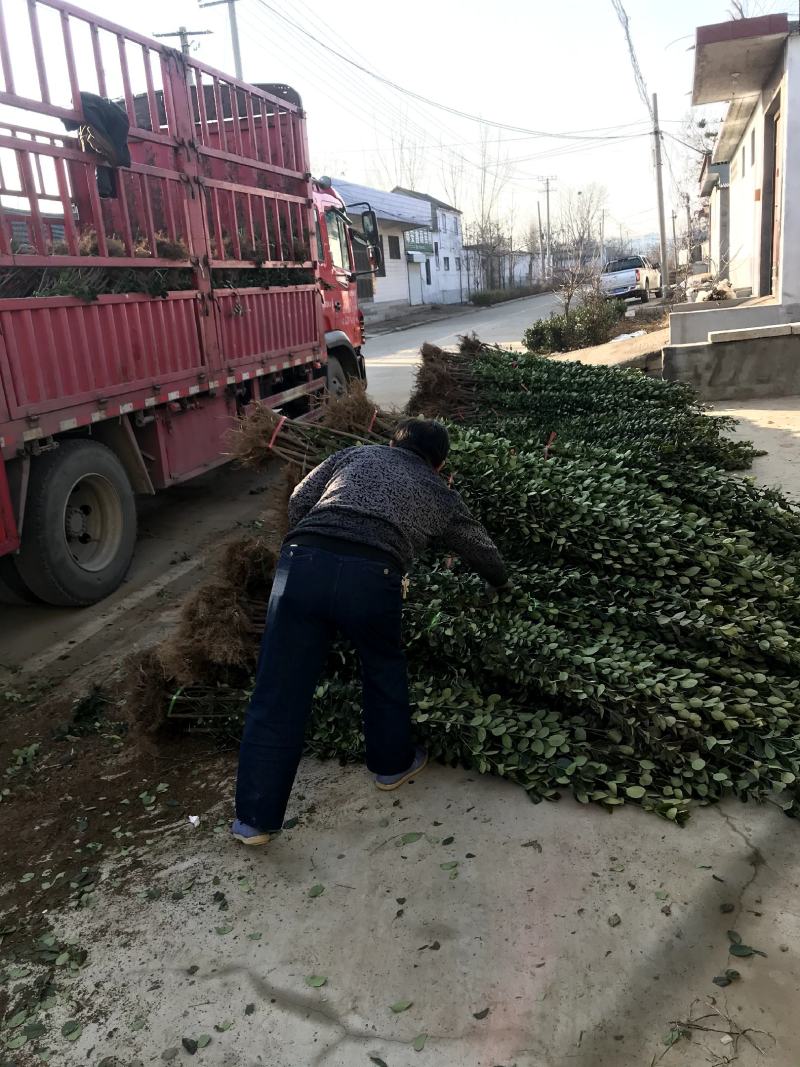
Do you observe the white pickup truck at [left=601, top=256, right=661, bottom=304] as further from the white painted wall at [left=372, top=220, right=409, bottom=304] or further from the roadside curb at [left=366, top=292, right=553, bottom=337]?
the white painted wall at [left=372, top=220, right=409, bottom=304]

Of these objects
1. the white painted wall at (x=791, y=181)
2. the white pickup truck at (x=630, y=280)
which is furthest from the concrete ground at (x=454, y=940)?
the white pickup truck at (x=630, y=280)

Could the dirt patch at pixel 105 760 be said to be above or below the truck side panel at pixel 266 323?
below

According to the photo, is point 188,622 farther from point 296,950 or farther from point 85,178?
point 85,178

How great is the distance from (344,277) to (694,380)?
493 cm

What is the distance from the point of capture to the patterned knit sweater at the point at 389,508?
9.64 ft

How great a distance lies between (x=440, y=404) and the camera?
827cm

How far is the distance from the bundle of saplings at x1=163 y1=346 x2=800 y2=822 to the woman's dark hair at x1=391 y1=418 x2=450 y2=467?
82 cm

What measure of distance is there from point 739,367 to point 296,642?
9.31 metres

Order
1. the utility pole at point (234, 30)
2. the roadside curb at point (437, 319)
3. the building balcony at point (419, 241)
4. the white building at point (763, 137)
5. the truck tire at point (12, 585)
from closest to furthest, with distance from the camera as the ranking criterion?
1. the truck tire at point (12, 585)
2. the white building at point (763, 137)
3. the utility pole at point (234, 30)
4. the roadside curb at point (437, 319)
5. the building balcony at point (419, 241)

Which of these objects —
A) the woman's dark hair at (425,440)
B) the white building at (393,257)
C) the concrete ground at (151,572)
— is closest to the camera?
the woman's dark hair at (425,440)

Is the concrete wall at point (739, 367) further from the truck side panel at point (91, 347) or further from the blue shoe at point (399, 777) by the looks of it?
the blue shoe at point (399, 777)

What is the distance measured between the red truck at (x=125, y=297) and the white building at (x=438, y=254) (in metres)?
34.3

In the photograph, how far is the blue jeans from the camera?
9.38ft

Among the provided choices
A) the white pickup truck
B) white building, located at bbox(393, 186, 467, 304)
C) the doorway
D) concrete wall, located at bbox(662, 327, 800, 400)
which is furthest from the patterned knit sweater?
white building, located at bbox(393, 186, 467, 304)
